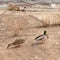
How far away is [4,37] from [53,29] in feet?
8.42

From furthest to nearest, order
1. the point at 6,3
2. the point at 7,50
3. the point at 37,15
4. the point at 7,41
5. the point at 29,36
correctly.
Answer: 1. the point at 6,3
2. the point at 37,15
3. the point at 29,36
4. the point at 7,41
5. the point at 7,50

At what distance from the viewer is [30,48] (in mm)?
11406

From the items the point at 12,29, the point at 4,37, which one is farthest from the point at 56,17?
the point at 4,37

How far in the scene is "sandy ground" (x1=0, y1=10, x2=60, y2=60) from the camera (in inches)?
412

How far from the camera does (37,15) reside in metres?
17.8

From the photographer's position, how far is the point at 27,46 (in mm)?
11664

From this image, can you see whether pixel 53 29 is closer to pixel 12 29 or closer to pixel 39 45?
pixel 12 29

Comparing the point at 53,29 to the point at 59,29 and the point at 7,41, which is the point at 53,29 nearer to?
the point at 59,29

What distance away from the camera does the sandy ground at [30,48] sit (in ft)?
34.4

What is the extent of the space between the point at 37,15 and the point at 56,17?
1471 mm

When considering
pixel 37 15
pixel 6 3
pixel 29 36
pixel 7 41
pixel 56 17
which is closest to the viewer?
pixel 7 41

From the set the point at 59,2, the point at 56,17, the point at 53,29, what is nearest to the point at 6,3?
the point at 59,2

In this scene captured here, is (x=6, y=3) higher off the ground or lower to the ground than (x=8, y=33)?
lower

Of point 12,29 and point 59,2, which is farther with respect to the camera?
point 59,2
